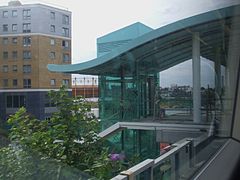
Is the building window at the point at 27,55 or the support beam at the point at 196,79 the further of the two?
the support beam at the point at 196,79

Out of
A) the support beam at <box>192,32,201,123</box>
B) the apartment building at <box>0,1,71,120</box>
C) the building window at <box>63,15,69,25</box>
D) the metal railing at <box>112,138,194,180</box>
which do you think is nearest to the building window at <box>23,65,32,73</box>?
the apartment building at <box>0,1,71,120</box>

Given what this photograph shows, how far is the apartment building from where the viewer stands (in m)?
0.84

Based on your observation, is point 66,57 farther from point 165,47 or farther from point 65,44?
point 165,47

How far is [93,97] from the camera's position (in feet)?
4.12

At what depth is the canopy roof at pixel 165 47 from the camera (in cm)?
130

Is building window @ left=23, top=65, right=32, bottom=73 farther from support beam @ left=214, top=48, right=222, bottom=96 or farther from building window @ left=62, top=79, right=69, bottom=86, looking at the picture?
support beam @ left=214, top=48, right=222, bottom=96

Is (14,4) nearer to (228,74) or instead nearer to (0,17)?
(0,17)

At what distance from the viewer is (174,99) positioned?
202 cm

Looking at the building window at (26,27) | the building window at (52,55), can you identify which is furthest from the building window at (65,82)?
the building window at (26,27)

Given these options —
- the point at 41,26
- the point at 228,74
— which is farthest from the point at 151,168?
the point at 228,74

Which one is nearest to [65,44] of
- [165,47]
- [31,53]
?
[31,53]

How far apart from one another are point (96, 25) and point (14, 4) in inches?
16.7

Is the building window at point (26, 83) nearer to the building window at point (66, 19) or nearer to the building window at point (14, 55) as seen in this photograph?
the building window at point (14, 55)

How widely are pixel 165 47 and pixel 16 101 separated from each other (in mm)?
1104
